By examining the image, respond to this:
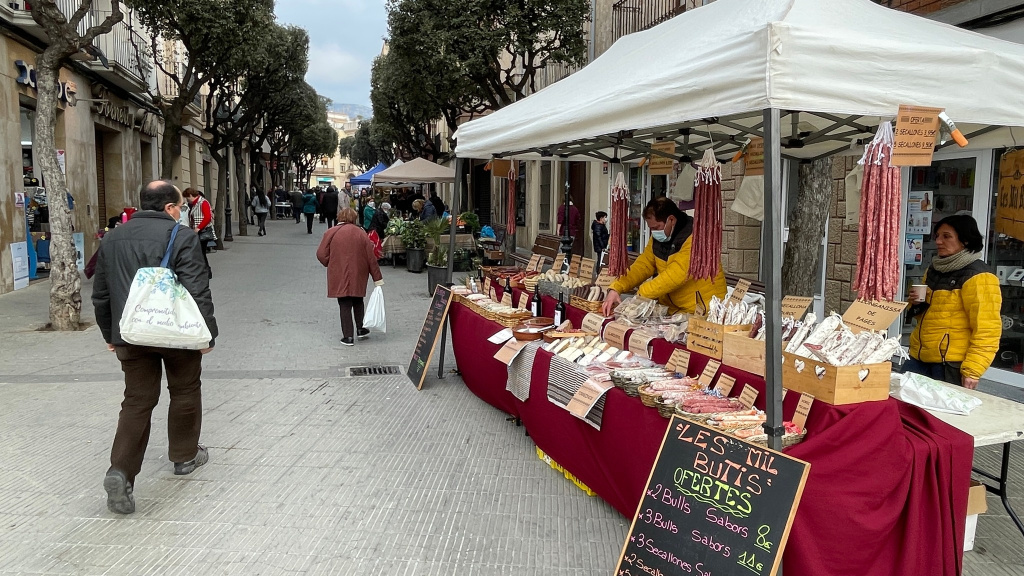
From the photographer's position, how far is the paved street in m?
3.34

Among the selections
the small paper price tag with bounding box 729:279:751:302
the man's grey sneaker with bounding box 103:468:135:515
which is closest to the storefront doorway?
the small paper price tag with bounding box 729:279:751:302

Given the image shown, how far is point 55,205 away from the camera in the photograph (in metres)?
8.25

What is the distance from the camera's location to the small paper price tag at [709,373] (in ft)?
11.3

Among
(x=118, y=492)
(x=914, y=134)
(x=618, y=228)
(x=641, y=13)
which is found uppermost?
(x=641, y=13)

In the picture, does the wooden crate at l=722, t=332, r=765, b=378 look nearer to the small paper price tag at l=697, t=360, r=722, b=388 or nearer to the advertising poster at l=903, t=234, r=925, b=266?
the small paper price tag at l=697, t=360, r=722, b=388

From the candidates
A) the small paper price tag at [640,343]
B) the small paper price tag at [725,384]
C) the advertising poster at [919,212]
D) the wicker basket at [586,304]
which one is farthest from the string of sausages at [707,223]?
the advertising poster at [919,212]

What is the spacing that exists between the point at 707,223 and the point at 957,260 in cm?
137

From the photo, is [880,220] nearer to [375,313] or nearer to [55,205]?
[375,313]

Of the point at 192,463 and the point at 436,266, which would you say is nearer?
the point at 192,463

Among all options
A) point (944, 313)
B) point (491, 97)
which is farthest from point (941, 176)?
point (491, 97)

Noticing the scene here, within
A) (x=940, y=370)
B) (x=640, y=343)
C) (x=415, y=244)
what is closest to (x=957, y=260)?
(x=940, y=370)

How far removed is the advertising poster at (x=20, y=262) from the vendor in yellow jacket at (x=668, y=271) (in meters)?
10.8

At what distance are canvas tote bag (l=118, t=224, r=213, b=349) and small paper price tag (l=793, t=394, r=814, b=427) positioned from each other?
3028mm

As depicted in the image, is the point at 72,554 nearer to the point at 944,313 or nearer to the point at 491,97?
the point at 944,313
